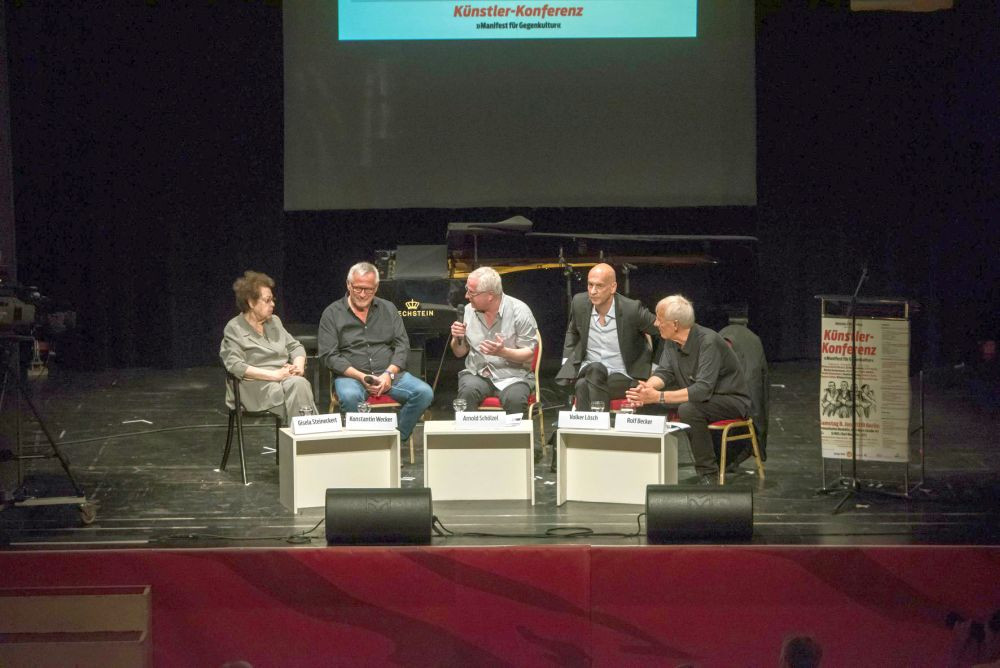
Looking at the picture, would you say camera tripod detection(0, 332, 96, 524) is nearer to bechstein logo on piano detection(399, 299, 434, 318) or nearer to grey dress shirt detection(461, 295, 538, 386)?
grey dress shirt detection(461, 295, 538, 386)

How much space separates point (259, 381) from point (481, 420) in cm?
127

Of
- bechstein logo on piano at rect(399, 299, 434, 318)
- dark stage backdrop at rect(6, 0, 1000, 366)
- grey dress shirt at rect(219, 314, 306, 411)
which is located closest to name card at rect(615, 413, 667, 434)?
grey dress shirt at rect(219, 314, 306, 411)

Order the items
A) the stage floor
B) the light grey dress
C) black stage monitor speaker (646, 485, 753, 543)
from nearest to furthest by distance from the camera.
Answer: black stage monitor speaker (646, 485, 753, 543), the stage floor, the light grey dress

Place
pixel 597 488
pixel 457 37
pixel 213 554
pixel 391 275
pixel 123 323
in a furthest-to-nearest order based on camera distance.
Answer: pixel 123 323 < pixel 457 37 < pixel 391 275 < pixel 597 488 < pixel 213 554

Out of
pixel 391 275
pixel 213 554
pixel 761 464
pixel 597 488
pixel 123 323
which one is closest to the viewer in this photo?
pixel 213 554

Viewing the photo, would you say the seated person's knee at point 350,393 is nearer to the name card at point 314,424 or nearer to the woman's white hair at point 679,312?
the name card at point 314,424

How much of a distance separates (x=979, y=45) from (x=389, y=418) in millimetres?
5952

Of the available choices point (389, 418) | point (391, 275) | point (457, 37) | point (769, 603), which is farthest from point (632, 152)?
point (769, 603)

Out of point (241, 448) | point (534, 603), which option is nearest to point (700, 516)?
point (534, 603)

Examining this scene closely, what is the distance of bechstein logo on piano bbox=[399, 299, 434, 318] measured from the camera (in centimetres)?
727

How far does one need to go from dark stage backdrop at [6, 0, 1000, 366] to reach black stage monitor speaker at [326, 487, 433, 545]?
17.5 feet

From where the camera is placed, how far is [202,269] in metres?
9.30

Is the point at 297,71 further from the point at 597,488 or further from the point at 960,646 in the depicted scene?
the point at 960,646

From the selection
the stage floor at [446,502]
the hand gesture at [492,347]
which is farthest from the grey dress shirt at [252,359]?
the hand gesture at [492,347]
